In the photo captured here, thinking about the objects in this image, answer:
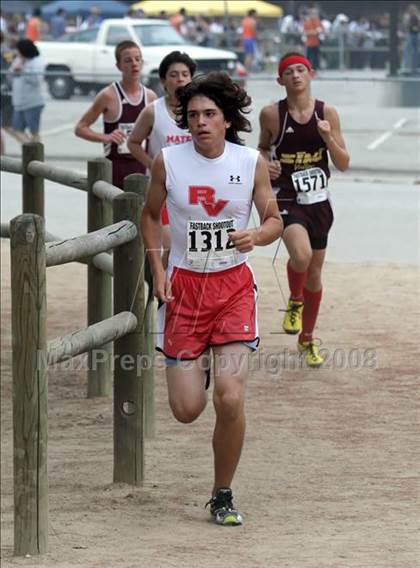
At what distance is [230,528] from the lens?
5.73m

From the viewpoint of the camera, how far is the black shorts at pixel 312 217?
8570 mm

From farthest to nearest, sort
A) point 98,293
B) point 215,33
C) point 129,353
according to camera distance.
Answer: point 215,33
point 98,293
point 129,353

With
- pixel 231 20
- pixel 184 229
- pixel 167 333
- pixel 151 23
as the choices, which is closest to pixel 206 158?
pixel 184 229

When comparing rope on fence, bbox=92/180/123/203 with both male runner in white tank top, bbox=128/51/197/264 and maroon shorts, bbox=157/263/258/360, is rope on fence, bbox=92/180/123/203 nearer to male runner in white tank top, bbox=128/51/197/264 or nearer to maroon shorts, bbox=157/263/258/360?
male runner in white tank top, bbox=128/51/197/264

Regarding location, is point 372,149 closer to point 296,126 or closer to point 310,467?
point 296,126

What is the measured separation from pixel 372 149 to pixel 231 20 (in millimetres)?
28156

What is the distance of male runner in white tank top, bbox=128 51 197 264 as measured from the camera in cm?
867

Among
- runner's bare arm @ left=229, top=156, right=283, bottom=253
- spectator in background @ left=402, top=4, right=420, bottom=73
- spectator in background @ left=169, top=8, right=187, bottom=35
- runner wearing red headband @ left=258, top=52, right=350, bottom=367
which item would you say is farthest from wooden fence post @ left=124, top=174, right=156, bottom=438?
spectator in background @ left=169, top=8, right=187, bottom=35

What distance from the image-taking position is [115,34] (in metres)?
31.9

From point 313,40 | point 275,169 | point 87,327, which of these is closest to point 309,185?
point 275,169

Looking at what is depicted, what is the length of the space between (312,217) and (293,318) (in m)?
0.81

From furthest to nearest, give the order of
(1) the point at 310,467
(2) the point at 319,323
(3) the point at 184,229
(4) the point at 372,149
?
1. (4) the point at 372,149
2. (2) the point at 319,323
3. (1) the point at 310,467
4. (3) the point at 184,229

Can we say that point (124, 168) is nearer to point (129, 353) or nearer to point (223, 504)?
point (129, 353)

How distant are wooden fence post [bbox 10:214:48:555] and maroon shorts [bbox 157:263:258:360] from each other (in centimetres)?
63
